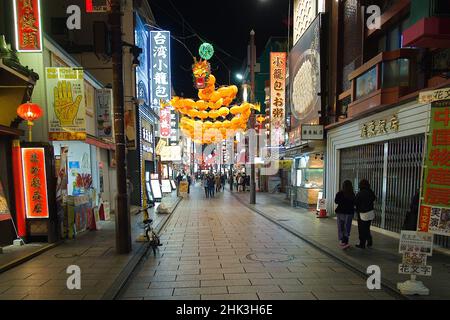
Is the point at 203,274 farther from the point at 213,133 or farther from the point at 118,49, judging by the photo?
the point at 213,133

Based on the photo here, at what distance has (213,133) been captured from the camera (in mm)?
28062

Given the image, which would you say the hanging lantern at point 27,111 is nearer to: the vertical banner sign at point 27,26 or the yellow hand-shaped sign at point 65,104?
the yellow hand-shaped sign at point 65,104

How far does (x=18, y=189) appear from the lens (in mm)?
9133

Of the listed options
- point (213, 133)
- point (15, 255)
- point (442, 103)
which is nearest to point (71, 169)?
point (15, 255)

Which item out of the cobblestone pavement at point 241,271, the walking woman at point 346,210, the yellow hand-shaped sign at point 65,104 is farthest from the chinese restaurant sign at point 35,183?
the walking woman at point 346,210

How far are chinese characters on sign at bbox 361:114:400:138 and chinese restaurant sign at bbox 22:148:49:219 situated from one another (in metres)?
11.0

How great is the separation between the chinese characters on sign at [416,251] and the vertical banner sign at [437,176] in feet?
0.56

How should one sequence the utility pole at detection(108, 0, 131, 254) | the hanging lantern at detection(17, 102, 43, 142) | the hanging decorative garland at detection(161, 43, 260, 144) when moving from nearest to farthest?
the utility pole at detection(108, 0, 131, 254), the hanging lantern at detection(17, 102, 43, 142), the hanging decorative garland at detection(161, 43, 260, 144)

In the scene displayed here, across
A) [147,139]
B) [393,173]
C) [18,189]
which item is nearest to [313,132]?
[393,173]

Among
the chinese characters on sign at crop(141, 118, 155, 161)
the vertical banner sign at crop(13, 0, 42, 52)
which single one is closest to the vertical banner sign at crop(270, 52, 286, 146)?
the chinese characters on sign at crop(141, 118, 155, 161)

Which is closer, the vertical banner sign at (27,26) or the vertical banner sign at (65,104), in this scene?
the vertical banner sign at (27,26)

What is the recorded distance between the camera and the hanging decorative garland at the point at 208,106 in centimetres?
2091

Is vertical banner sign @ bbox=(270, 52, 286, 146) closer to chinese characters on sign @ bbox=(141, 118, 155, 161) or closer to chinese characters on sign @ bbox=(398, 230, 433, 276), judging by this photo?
chinese characters on sign @ bbox=(141, 118, 155, 161)

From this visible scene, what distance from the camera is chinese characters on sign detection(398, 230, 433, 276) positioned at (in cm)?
544
